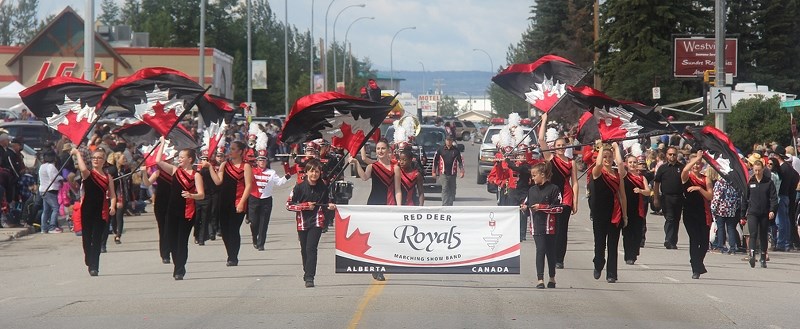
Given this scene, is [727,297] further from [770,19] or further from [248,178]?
[770,19]

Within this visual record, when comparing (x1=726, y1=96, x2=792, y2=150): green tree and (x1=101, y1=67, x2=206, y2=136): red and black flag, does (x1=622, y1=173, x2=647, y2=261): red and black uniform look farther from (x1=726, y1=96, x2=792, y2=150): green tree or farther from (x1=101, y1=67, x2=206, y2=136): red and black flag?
(x1=726, y1=96, x2=792, y2=150): green tree

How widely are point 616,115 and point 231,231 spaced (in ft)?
18.2

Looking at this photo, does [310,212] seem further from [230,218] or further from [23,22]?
[23,22]

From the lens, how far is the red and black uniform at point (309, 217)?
14219mm

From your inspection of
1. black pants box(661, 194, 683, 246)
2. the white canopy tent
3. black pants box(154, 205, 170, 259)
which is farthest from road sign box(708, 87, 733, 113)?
the white canopy tent

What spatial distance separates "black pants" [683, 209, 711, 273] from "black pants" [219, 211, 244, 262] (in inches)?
239

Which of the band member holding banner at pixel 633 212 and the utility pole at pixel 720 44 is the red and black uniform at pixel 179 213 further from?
the utility pole at pixel 720 44

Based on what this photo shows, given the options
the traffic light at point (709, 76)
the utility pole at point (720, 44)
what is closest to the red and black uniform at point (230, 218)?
the utility pole at point (720, 44)

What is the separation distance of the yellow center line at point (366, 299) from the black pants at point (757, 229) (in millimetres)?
6515

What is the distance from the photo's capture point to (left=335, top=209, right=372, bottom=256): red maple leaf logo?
1455 centimetres

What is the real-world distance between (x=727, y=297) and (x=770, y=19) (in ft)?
159

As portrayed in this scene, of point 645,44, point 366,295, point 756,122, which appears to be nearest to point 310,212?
point 366,295

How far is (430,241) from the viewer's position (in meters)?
14.6

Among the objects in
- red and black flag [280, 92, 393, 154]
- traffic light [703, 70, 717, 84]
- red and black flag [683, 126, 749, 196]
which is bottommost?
red and black flag [683, 126, 749, 196]
